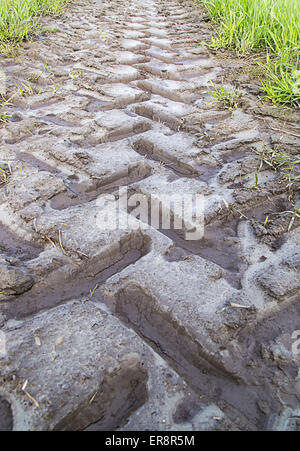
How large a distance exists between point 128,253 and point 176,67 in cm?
219

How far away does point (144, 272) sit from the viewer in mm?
1369

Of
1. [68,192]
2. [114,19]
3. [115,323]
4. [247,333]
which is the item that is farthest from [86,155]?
[114,19]

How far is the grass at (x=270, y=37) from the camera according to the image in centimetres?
249

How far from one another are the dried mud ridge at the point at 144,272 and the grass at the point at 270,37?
0.21 meters

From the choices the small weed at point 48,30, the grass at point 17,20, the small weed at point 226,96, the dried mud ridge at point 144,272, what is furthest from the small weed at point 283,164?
the small weed at point 48,30

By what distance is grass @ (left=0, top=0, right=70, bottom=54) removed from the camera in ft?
11.5

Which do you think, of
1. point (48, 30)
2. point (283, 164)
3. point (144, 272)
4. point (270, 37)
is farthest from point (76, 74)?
point (144, 272)

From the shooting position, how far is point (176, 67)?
3.10 metres

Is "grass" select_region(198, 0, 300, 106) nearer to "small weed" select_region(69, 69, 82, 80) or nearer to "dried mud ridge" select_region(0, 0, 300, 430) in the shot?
"dried mud ridge" select_region(0, 0, 300, 430)

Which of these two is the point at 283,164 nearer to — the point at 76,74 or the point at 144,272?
the point at 144,272

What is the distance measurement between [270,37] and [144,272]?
2.81m

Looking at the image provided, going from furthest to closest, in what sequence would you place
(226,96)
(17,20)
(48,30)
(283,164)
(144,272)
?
(48,30) < (17,20) < (226,96) < (283,164) < (144,272)

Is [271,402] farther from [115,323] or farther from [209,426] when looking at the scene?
[115,323]

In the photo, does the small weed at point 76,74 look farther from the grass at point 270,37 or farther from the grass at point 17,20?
the grass at point 270,37
